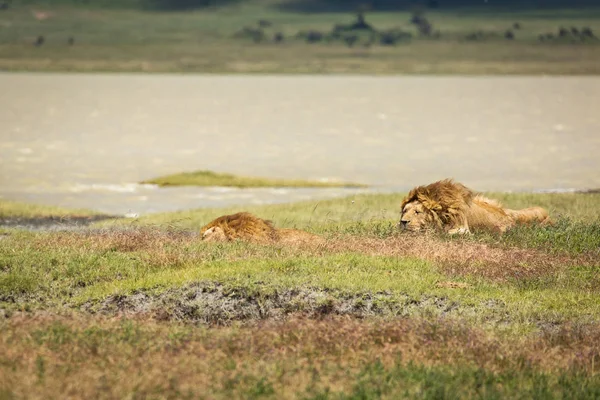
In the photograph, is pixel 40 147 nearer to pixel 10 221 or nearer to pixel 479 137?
pixel 479 137

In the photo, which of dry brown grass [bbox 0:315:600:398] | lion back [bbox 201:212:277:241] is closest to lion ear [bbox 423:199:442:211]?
lion back [bbox 201:212:277:241]

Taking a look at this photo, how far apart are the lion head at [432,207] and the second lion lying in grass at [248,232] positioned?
195cm

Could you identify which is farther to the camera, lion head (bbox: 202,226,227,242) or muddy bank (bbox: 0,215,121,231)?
muddy bank (bbox: 0,215,121,231)

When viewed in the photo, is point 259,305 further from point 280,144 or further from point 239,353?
point 280,144

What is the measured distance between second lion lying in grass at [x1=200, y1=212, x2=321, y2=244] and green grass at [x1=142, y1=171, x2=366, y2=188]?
25.8 metres

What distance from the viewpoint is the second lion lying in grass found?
18719mm

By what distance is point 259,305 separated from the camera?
1424 centimetres

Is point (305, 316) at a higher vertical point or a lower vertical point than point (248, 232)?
lower

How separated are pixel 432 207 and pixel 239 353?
30.6 ft

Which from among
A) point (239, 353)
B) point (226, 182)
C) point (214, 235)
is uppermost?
point (226, 182)

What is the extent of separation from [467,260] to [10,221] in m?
17.3

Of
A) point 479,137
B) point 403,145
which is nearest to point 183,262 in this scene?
point 403,145

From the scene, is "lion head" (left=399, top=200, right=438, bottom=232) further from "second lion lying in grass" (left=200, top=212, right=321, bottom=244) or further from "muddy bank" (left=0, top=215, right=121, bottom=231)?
"muddy bank" (left=0, top=215, right=121, bottom=231)

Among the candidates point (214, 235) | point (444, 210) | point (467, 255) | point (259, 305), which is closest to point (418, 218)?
point (444, 210)
